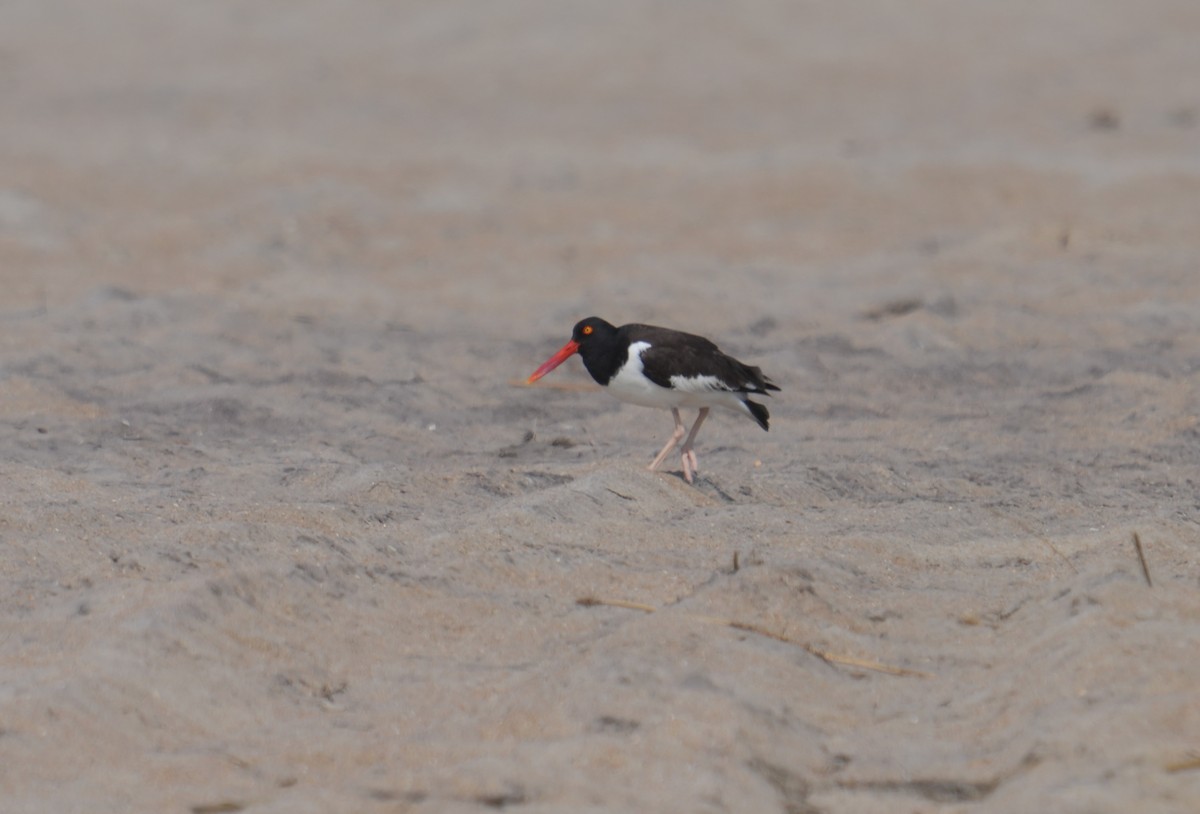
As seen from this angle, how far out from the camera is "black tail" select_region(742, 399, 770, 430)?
263 inches

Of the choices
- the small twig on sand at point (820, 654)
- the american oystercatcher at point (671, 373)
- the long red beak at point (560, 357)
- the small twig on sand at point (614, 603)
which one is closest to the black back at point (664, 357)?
the american oystercatcher at point (671, 373)

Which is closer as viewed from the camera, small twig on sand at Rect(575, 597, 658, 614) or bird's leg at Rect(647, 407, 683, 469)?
small twig on sand at Rect(575, 597, 658, 614)

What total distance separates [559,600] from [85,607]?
1.29 metres

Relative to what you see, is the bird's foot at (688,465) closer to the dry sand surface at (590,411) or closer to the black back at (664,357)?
the dry sand surface at (590,411)

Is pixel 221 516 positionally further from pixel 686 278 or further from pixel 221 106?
pixel 221 106

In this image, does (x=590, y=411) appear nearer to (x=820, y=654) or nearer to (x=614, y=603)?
(x=614, y=603)

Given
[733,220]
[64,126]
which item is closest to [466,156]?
[733,220]

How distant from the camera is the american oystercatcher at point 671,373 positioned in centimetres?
645

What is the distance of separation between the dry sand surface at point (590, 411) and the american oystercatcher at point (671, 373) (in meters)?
0.27

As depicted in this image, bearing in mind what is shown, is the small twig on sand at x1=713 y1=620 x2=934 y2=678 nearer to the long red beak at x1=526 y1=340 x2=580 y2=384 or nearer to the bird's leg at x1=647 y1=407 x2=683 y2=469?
the bird's leg at x1=647 y1=407 x2=683 y2=469

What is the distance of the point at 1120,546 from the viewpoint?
5.03 metres

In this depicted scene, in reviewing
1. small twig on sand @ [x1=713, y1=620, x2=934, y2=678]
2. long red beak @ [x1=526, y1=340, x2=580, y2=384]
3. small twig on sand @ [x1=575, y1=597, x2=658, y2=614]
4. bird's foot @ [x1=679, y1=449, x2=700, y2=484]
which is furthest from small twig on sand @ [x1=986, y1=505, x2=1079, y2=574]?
long red beak @ [x1=526, y1=340, x2=580, y2=384]

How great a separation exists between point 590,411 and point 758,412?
1323 mm

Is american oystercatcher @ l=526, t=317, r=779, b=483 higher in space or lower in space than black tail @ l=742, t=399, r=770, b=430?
higher
